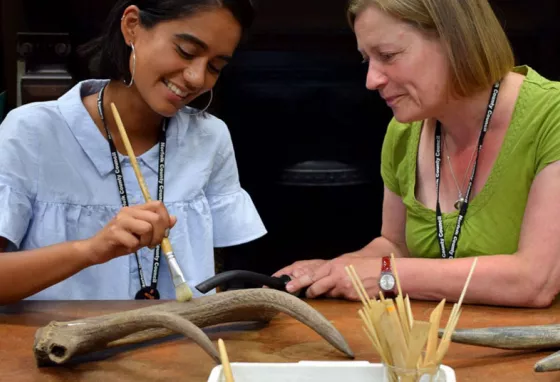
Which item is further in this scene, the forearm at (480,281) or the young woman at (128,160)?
the young woman at (128,160)

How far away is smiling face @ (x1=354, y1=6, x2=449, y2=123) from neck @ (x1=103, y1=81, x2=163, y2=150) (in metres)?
0.50

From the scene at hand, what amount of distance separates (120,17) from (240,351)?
87 cm

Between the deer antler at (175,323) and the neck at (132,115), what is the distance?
0.64 metres

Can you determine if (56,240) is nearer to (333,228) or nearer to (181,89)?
(181,89)

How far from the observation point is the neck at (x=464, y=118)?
1.80 meters

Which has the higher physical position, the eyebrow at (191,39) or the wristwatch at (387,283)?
the eyebrow at (191,39)

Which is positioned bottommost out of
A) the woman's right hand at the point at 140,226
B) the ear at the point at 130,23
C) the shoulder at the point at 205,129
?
the woman's right hand at the point at 140,226

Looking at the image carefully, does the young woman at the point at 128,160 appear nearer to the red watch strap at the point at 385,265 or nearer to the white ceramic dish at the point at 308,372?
the red watch strap at the point at 385,265

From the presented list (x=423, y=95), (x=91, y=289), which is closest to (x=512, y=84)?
(x=423, y=95)

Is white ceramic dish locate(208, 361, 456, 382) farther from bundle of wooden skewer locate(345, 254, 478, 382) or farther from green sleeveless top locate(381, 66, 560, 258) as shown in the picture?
green sleeveless top locate(381, 66, 560, 258)

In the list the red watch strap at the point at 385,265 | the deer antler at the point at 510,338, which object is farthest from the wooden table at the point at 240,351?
the red watch strap at the point at 385,265

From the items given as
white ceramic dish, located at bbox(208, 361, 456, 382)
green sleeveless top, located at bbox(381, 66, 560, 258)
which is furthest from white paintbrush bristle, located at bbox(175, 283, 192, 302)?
green sleeveless top, located at bbox(381, 66, 560, 258)

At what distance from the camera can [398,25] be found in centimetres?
170

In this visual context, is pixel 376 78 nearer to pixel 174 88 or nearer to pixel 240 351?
pixel 174 88
